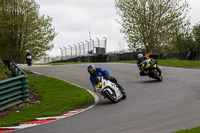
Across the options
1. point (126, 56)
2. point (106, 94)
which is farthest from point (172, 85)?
point (126, 56)

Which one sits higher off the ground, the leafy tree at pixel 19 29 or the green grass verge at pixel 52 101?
the leafy tree at pixel 19 29

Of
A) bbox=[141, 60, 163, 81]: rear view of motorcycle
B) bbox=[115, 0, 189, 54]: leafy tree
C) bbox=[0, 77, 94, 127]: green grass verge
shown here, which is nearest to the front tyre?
bbox=[0, 77, 94, 127]: green grass verge

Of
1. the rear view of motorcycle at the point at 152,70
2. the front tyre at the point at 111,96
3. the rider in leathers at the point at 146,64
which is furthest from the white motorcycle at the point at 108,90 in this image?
the rider in leathers at the point at 146,64

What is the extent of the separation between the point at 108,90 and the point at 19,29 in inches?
1573

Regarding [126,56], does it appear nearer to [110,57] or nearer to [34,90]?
[110,57]

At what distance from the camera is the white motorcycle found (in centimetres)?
1298

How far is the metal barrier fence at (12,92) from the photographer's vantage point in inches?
536

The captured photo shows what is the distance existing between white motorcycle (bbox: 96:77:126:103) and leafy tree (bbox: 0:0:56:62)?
118 feet

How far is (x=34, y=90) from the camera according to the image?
1777 centimetres

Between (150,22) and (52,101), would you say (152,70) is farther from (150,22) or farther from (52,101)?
(150,22)

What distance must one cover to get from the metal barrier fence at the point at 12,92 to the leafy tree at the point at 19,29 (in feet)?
110

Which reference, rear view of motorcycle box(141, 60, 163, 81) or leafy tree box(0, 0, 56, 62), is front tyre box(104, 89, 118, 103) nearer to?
rear view of motorcycle box(141, 60, 163, 81)

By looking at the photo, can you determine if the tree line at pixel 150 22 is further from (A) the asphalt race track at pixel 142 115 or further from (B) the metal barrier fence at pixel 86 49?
(A) the asphalt race track at pixel 142 115

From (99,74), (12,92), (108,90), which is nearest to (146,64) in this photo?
(99,74)
